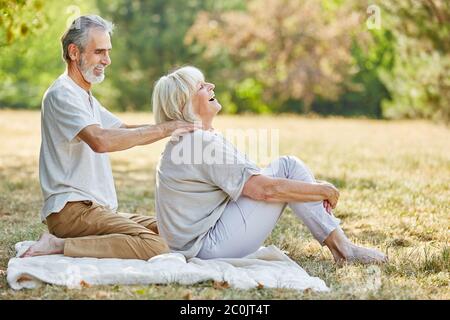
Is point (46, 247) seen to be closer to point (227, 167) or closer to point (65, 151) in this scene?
point (65, 151)

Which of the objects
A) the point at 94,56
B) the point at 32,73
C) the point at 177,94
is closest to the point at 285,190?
the point at 177,94

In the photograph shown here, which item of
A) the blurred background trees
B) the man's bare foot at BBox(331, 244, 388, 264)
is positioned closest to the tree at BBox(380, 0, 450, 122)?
the blurred background trees

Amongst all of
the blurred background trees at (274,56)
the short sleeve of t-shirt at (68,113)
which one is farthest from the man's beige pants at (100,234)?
the blurred background trees at (274,56)

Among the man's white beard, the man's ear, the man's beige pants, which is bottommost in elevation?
the man's beige pants

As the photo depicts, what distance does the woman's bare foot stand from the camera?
4426 mm

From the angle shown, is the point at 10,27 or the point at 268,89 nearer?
the point at 10,27

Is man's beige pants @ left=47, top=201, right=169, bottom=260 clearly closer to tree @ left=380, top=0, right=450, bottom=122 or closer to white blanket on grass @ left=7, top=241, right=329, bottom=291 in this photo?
white blanket on grass @ left=7, top=241, right=329, bottom=291

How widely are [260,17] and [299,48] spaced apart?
4.31ft

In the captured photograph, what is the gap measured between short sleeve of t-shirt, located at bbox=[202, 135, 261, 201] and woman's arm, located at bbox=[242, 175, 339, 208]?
49 mm

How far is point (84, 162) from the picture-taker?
14.7ft

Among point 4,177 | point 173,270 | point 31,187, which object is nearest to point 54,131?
point 173,270

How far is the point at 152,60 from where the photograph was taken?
24.8 metres

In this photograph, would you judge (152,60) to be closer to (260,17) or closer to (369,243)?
(260,17)

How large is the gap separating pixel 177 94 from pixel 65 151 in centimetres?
75
